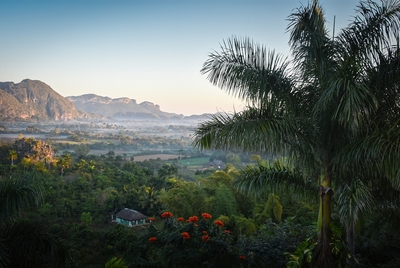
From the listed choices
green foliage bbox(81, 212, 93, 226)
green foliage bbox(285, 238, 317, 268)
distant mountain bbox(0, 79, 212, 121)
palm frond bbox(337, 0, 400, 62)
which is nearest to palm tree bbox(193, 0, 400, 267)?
palm frond bbox(337, 0, 400, 62)

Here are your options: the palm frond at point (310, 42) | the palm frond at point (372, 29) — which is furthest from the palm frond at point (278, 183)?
the palm frond at point (372, 29)

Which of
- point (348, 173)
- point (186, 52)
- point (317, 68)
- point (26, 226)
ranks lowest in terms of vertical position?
point (26, 226)

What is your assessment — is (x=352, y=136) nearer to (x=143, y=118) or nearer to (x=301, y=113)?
(x=301, y=113)

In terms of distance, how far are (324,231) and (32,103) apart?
25.9m

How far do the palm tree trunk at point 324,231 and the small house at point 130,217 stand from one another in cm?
1049

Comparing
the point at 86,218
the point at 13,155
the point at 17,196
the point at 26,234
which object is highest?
the point at 17,196

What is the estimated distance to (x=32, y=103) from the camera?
25453 millimetres

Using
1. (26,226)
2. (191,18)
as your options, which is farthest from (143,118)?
(26,226)

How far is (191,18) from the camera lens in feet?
41.8

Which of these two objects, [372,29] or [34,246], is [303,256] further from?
[34,246]

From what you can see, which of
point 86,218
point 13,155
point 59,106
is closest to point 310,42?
point 86,218

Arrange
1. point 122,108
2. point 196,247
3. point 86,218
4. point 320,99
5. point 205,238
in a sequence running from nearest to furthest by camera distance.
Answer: point 320,99 → point 205,238 → point 196,247 → point 86,218 → point 122,108

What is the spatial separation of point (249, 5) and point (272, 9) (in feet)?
2.94

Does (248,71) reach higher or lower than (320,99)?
higher
